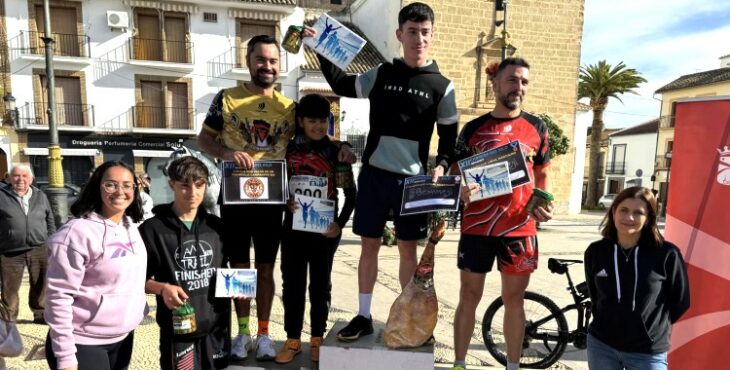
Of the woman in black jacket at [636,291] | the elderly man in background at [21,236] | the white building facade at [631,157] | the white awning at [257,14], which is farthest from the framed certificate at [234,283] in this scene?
the white building facade at [631,157]

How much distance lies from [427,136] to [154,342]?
3.34 metres

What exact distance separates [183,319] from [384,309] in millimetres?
3418

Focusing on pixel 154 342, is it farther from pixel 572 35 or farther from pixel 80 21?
pixel 572 35

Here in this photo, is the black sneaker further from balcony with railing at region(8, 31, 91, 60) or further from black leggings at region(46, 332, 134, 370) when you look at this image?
balcony with railing at region(8, 31, 91, 60)

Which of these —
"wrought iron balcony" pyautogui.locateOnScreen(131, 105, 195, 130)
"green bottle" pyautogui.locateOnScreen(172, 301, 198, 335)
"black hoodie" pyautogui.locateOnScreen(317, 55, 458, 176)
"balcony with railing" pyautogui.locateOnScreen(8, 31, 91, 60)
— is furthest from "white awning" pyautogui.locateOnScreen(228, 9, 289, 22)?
"green bottle" pyautogui.locateOnScreen(172, 301, 198, 335)

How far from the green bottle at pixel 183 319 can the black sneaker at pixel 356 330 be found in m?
1.03

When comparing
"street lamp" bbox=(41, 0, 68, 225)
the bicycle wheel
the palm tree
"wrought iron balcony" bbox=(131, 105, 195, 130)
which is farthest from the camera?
the palm tree

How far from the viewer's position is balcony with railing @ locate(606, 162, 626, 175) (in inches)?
1572

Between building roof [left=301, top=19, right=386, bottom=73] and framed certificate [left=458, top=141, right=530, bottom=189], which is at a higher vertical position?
building roof [left=301, top=19, right=386, bottom=73]

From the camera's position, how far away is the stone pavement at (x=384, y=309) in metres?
3.85

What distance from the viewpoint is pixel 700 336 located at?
9.28ft

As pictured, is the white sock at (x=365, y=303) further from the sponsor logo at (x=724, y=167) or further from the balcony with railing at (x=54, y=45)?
the balcony with railing at (x=54, y=45)

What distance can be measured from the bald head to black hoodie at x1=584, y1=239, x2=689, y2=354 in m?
5.69

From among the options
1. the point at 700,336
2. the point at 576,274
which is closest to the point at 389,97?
the point at 700,336
